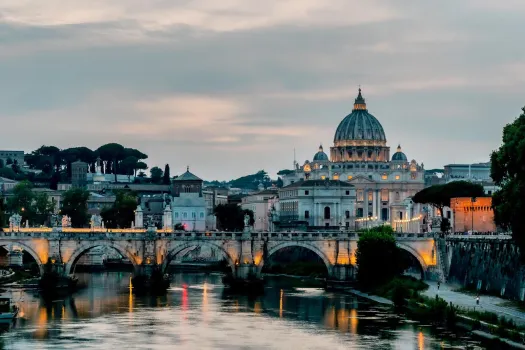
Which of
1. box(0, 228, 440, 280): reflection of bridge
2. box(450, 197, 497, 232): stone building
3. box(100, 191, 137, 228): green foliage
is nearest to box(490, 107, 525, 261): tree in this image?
box(0, 228, 440, 280): reflection of bridge

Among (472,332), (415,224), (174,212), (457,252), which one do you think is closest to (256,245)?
(457,252)

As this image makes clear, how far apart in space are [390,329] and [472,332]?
20.7ft

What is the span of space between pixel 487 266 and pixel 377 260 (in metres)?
13.6

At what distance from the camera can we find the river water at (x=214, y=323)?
7788 cm

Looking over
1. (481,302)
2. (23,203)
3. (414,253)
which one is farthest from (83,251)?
(23,203)

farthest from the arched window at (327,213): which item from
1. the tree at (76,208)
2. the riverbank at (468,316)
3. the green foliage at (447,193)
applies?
the riverbank at (468,316)

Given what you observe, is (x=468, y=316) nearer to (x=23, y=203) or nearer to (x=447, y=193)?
(x=447, y=193)

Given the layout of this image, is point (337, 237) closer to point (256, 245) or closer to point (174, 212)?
point (256, 245)

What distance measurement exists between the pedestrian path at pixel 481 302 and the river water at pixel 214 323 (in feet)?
11.5

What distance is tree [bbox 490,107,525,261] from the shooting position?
83562mm

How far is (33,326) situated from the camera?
8469 cm

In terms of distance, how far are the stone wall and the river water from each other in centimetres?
694

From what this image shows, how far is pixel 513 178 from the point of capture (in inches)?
3406

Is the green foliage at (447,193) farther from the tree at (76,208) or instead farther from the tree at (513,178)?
the tree at (513,178)
